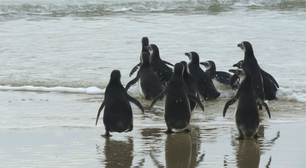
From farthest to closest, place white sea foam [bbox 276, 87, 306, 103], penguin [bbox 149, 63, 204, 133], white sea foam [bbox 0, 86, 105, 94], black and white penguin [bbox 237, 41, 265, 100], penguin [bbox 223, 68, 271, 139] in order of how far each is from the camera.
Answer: white sea foam [bbox 0, 86, 105, 94], white sea foam [bbox 276, 87, 306, 103], black and white penguin [bbox 237, 41, 265, 100], penguin [bbox 149, 63, 204, 133], penguin [bbox 223, 68, 271, 139]

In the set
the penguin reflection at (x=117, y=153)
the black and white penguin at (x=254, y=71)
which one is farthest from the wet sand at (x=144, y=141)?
the black and white penguin at (x=254, y=71)

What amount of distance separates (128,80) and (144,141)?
13.3 feet

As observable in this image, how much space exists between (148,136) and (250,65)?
2256 millimetres

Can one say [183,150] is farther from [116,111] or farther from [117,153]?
[116,111]

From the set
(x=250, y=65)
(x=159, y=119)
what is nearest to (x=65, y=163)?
(x=159, y=119)

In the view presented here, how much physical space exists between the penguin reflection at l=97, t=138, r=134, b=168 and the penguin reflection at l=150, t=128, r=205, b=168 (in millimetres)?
238

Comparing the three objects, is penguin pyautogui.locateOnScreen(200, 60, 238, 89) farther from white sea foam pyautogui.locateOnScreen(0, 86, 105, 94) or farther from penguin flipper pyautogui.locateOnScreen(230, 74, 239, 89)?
white sea foam pyautogui.locateOnScreen(0, 86, 105, 94)

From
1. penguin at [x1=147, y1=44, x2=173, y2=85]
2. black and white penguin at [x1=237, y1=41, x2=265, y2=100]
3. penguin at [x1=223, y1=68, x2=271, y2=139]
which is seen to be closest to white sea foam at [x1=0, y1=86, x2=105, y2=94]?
penguin at [x1=147, y1=44, x2=173, y2=85]

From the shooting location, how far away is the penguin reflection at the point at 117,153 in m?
3.97

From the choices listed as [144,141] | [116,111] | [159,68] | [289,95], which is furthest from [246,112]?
[159,68]

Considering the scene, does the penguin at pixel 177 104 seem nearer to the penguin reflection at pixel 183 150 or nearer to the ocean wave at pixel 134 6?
the penguin reflection at pixel 183 150

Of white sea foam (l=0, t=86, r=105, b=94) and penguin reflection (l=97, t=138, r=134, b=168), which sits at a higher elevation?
penguin reflection (l=97, t=138, r=134, b=168)

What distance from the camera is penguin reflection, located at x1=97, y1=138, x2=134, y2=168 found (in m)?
3.97

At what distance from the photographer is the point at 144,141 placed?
4719 mm
